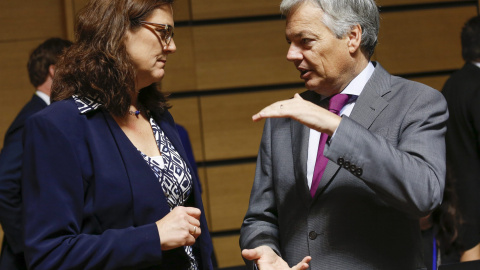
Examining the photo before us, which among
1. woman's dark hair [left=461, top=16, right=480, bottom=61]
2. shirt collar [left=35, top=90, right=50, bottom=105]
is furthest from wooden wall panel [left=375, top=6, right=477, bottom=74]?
shirt collar [left=35, top=90, right=50, bottom=105]

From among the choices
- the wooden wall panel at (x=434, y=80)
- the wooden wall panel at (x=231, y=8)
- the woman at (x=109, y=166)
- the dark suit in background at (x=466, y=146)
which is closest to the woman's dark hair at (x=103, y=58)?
the woman at (x=109, y=166)

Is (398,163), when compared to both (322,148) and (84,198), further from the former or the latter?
(84,198)

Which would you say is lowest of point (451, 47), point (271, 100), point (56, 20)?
point (271, 100)

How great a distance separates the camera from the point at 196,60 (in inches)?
191

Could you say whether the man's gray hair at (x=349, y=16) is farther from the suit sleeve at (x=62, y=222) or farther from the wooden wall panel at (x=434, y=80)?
the wooden wall panel at (x=434, y=80)

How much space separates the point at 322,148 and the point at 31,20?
11.8 feet

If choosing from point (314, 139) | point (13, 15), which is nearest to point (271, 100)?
point (13, 15)

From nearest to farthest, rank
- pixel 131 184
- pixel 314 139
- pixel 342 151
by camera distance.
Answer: pixel 342 151
pixel 131 184
pixel 314 139

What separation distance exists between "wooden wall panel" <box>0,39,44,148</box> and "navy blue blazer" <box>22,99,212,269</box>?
3.26m

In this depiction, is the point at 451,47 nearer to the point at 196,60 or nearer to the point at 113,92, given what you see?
the point at 196,60

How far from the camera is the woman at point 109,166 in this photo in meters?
1.67

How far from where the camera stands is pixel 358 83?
6.40ft

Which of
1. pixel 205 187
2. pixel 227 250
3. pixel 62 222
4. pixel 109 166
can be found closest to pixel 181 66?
pixel 205 187

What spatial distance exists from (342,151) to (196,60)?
3315mm
